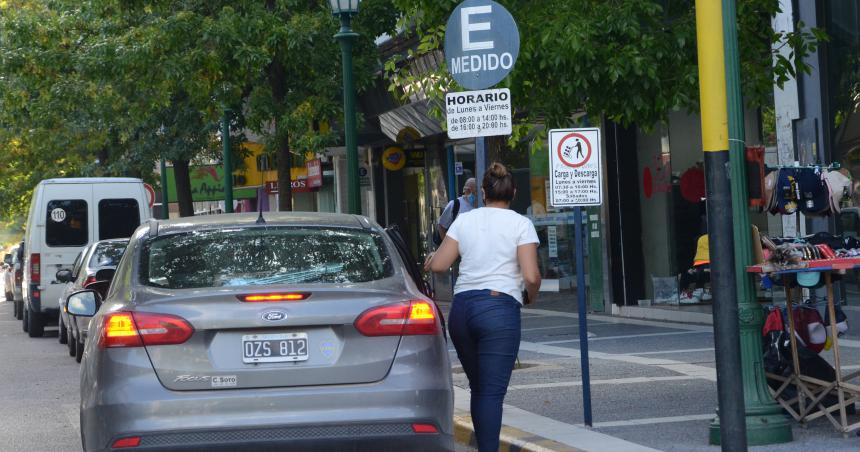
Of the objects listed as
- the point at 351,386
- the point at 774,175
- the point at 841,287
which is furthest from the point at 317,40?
the point at 351,386

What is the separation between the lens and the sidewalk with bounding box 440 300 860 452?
26.4 feet

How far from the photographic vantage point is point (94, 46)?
22766 millimetres

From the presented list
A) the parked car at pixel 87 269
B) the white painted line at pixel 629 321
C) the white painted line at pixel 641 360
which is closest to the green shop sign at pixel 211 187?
the white painted line at pixel 629 321

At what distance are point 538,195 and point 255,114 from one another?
479 centimetres

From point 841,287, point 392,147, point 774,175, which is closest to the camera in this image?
point 774,175

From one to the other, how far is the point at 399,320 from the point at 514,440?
219 centimetres

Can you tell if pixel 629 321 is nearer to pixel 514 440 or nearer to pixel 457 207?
pixel 457 207

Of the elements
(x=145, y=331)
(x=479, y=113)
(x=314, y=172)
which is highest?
(x=314, y=172)

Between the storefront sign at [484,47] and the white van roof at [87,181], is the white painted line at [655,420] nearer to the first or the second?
the storefront sign at [484,47]

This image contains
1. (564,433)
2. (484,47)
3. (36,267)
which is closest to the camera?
(564,433)

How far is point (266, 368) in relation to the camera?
6121 mm

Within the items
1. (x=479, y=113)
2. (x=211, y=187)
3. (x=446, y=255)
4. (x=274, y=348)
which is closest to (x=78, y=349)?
(x=479, y=113)

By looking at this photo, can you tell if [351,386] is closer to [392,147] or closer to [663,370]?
[663,370]

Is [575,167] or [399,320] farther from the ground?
[575,167]
